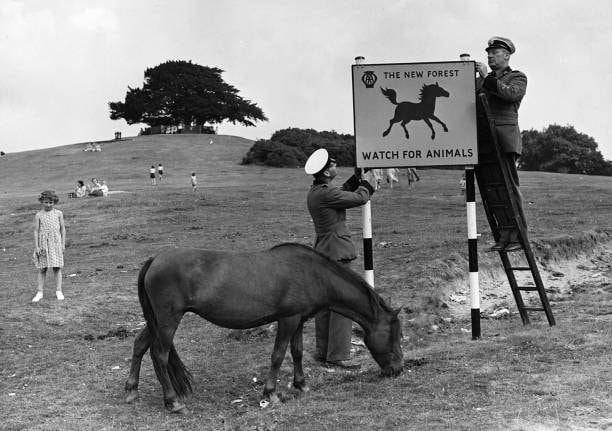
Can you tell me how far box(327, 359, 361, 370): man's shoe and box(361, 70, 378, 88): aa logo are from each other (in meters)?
3.86

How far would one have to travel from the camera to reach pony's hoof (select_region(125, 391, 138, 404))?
8289 mm

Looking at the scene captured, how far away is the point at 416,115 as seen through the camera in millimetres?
10438

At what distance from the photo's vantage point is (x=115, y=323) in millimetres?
13133

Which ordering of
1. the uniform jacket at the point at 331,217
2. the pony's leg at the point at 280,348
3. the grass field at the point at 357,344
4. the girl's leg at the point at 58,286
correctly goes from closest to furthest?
the grass field at the point at 357,344
the pony's leg at the point at 280,348
the uniform jacket at the point at 331,217
the girl's leg at the point at 58,286

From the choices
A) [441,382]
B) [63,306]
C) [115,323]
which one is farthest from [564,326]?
[63,306]

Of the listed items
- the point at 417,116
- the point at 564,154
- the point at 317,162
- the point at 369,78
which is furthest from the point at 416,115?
the point at 564,154

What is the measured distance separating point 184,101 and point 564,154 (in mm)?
52219

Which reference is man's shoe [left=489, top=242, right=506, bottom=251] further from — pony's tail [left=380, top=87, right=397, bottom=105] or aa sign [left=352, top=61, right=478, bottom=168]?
pony's tail [left=380, top=87, right=397, bottom=105]

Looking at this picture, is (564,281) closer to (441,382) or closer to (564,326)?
(564,326)

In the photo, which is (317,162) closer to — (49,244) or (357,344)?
(357,344)

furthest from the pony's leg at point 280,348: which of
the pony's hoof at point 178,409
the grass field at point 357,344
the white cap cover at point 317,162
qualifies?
the white cap cover at point 317,162

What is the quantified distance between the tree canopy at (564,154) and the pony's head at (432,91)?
64.2 m

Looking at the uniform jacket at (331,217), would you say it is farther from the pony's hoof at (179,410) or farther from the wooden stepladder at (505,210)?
the pony's hoof at (179,410)

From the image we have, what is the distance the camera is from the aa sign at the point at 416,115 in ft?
34.1
